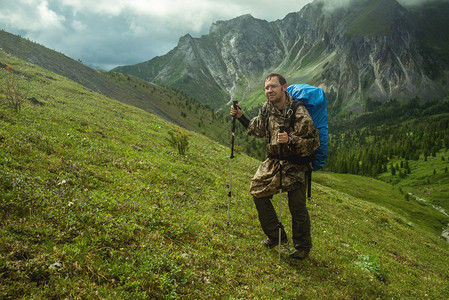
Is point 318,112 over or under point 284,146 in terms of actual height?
over

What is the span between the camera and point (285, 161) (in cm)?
784

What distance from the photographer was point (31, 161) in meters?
8.13

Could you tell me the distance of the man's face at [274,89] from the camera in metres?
7.79

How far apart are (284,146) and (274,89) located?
185 centimetres

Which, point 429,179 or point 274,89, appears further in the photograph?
point 429,179

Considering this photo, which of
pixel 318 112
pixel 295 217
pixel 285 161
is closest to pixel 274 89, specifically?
pixel 318 112

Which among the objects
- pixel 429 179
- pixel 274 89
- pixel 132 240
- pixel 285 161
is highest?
pixel 274 89

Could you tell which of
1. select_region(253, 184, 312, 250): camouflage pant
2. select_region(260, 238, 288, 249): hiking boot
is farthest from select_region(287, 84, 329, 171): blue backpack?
select_region(260, 238, 288, 249): hiking boot

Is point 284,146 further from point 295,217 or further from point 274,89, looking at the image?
point 295,217

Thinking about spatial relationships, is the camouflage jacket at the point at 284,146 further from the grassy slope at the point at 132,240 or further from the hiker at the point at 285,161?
the grassy slope at the point at 132,240

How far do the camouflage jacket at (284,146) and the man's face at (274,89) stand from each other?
315mm

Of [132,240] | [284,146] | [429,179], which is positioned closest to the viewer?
[132,240]

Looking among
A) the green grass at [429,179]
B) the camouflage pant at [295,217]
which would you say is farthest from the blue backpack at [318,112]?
the green grass at [429,179]

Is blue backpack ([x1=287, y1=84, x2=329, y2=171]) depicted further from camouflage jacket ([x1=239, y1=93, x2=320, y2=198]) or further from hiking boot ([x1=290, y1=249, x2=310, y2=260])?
hiking boot ([x1=290, y1=249, x2=310, y2=260])
